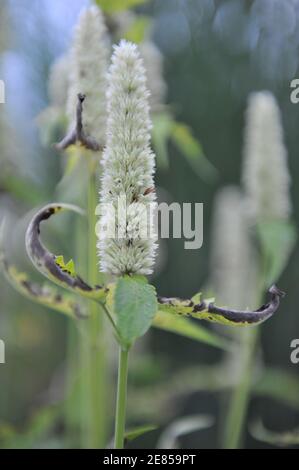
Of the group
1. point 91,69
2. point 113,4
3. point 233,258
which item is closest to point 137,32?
point 113,4

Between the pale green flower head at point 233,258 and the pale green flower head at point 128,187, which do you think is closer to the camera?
the pale green flower head at point 128,187

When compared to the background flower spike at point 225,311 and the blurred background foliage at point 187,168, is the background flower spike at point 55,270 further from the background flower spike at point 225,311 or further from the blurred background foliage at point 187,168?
the blurred background foliage at point 187,168

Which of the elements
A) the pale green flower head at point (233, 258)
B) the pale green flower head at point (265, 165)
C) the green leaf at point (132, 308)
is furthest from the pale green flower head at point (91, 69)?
the pale green flower head at point (233, 258)

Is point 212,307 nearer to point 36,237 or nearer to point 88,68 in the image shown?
point 36,237

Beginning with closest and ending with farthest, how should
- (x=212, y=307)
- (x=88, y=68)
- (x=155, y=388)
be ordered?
(x=212, y=307)
(x=88, y=68)
(x=155, y=388)

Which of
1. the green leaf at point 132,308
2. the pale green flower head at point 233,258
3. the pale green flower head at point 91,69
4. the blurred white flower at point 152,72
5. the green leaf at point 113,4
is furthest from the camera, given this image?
the pale green flower head at point 233,258
